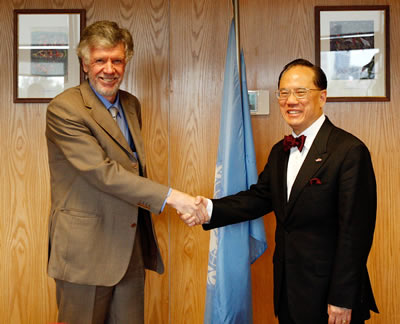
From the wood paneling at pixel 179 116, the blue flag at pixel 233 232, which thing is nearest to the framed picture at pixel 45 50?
the wood paneling at pixel 179 116

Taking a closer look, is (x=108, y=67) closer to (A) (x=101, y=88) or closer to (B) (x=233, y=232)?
(A) (x=101, y=88)

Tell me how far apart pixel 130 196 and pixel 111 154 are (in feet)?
0.70

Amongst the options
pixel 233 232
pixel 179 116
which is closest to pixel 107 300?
pixel 233 232

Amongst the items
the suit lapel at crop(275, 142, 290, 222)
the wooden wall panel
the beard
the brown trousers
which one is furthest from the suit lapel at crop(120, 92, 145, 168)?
the suit lapel at crop(275, 142, 290, 222)

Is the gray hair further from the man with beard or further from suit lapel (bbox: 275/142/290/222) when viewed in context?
suit lapel (bbox: 275/142/290/222)

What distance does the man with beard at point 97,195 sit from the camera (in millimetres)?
1955

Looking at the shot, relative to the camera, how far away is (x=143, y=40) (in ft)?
8.93

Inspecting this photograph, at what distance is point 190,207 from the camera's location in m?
2.19

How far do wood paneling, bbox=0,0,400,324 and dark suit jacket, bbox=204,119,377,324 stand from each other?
0.88 m

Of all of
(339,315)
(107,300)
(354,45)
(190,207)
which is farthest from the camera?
(354,45)

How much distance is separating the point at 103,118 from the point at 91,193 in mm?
346

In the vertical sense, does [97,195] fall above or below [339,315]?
above

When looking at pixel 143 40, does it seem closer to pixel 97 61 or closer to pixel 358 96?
pixel 97 61

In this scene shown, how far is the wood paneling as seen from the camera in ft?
8.91
